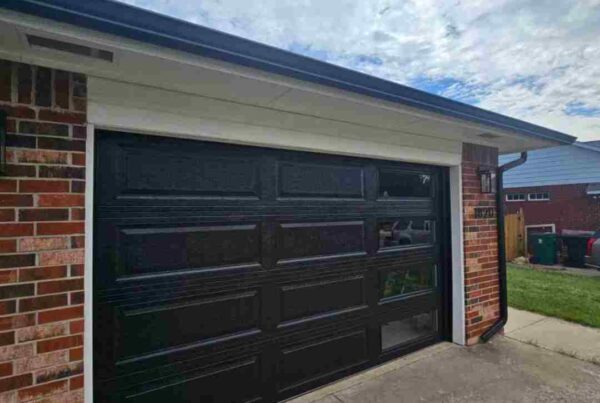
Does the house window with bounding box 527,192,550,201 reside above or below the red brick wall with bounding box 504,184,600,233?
above

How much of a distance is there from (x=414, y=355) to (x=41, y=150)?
3761 mm

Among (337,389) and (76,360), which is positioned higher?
(76,360)

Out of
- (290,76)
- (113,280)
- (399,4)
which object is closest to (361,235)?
(290,76)

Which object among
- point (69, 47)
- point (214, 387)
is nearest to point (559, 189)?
point (214, 387)

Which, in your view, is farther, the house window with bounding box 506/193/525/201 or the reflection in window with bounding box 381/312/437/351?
the house window with bounding box 506/193/525/201

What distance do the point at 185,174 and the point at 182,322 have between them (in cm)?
103

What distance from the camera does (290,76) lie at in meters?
2.00

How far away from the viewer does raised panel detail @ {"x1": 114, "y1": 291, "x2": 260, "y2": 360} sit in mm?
2221

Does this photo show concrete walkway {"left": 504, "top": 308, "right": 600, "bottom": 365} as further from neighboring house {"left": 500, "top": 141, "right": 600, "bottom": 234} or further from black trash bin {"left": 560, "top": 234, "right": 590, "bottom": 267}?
neighboring house {"left": 500, "top": 141, "right": 600, "bottom": 234}

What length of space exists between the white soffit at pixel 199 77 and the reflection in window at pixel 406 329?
2.09 metres

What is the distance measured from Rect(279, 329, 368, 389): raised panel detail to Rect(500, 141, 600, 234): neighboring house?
1201 centimetres

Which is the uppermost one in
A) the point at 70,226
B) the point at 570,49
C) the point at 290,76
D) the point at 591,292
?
the point at 570,49

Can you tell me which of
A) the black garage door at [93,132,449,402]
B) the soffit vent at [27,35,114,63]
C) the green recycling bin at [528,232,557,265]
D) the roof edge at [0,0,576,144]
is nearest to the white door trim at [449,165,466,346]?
the black garage door at [93,132,449,402]

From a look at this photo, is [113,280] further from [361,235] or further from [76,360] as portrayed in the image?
[361,235]
